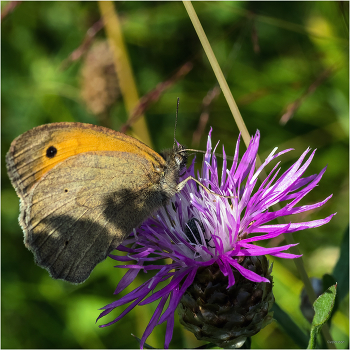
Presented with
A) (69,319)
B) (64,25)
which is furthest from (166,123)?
(69,319)

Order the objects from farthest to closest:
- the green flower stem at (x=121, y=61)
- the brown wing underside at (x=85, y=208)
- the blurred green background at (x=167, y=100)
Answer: the green flower stem at (x=121, y=61), the blurred green background at (x=167, y=100), the brown wing underside at (x=85, y=208)

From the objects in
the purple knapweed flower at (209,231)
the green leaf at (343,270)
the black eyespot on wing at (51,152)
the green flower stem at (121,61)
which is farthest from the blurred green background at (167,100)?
the black eyespot on wing at (51,152)

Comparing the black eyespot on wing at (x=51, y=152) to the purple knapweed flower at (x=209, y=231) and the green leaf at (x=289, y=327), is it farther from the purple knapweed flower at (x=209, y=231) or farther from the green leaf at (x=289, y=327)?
the green leaf at (x=289, y=327)

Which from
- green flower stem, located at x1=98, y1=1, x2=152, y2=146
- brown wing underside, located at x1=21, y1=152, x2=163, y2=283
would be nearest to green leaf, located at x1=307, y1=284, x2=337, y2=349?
brown wing underside, located at x1=21, y1=152, x2=163, y2=283

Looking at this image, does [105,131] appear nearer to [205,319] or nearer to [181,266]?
[181,266]

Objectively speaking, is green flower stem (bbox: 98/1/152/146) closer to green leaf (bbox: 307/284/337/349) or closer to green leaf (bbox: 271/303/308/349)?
green leaf (bbox: 271/303/308/349)

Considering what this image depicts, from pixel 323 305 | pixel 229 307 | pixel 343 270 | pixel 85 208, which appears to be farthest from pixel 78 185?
pixel 343 270
